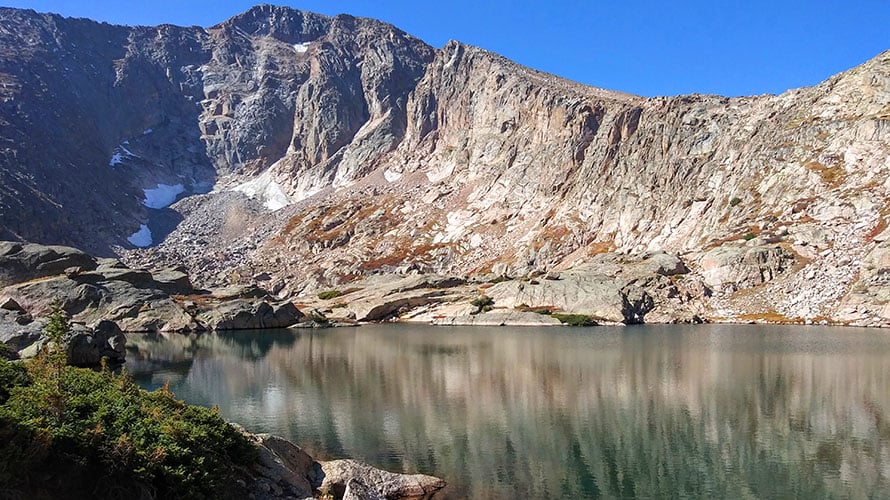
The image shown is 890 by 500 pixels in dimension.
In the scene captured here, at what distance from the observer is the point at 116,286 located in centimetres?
9300

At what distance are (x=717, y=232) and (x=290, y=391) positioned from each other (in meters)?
97.8

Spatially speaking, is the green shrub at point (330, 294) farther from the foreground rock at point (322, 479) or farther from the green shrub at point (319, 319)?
the foreground rock at point (322, 479)

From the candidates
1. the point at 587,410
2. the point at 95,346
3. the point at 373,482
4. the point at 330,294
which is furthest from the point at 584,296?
the point at 373,482

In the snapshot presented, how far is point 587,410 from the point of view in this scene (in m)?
33.9

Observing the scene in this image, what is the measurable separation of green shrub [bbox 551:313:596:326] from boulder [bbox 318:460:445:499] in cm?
7499

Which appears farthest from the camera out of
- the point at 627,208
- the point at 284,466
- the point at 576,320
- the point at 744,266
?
the point at 627,208

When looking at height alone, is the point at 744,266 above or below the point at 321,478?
above

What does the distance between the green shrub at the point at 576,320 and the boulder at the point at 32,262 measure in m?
75.8

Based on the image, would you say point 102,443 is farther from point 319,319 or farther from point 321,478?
point 319,319

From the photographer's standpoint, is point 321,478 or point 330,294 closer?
→ point 321,478

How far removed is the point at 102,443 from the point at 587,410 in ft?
84.1

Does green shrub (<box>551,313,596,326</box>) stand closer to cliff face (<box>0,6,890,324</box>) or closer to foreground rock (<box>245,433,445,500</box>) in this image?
cliff face (<box>0,6,890,324</box>)

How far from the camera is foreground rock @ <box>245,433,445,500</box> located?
19.0 meters

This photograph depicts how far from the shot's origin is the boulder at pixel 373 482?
2084 centimetres
